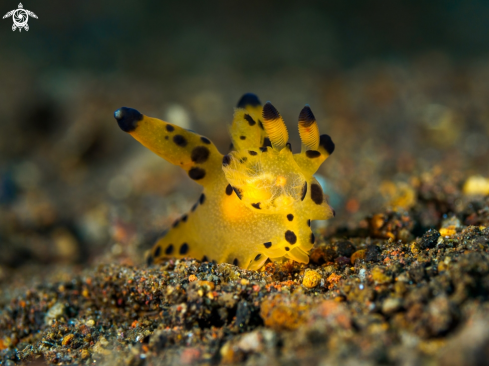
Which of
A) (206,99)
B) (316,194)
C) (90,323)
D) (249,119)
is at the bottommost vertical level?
(90,323)

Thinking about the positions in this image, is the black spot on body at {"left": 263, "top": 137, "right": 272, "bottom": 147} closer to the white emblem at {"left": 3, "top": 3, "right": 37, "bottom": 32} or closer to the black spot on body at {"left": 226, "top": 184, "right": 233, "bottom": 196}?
the black spot on body at {"left": 226, "top": 184, "right": 233, "bottom": 196}

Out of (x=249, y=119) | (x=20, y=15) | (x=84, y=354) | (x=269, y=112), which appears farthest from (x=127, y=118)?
(x=20, y=15)

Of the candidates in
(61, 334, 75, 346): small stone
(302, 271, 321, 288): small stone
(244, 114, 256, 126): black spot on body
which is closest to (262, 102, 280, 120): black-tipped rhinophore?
(244, 114, 256, 126): black spot on body

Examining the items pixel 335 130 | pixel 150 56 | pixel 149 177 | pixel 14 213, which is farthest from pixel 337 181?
pixel 150 56

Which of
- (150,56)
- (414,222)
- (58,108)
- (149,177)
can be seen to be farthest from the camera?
(150,56)

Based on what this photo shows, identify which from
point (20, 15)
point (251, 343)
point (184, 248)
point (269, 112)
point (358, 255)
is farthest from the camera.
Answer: point (20, 15)

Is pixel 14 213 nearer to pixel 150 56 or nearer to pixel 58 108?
pixel 58 108

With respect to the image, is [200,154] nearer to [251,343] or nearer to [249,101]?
[249,101]
